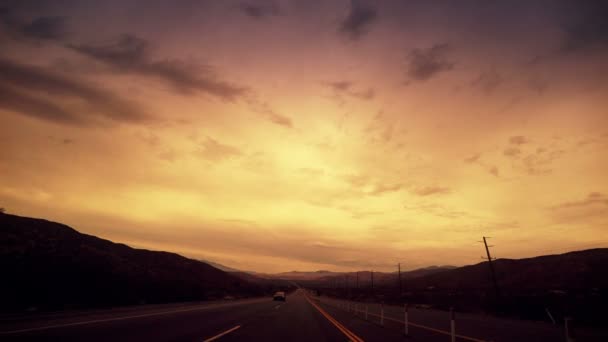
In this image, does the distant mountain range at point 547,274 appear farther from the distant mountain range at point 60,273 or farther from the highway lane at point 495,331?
the highway lane at point 495,331

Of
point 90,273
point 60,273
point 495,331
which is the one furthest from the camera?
point 90,273

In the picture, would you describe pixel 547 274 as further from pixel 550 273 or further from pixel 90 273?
pixel 90 273

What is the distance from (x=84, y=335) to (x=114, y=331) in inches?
50.9

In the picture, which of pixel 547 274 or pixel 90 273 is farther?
pixel 547 274

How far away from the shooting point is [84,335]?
10.5m

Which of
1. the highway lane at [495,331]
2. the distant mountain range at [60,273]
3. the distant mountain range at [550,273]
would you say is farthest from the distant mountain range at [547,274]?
the highway lane at [495,331]

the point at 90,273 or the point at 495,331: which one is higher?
the point at 90,273

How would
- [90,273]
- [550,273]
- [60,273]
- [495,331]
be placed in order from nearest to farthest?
[495,331], [60,273], [90,273], [550,273]

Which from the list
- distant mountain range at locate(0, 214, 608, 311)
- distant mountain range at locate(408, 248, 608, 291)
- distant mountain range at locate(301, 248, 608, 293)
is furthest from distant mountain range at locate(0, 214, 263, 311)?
distant mountain range at locate(408, 248, 608, 291)

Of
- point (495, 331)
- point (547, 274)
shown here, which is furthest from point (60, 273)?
point (547, 274)

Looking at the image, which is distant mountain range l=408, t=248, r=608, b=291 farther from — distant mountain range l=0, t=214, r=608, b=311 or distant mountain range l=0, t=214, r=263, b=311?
distant mountain range l=0, t=214, r=263, b=311

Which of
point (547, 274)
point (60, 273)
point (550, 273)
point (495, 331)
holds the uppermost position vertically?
point (550, 273)

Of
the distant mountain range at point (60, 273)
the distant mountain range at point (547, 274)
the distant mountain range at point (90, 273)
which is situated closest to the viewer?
the distant mountain range at point (60, 273)

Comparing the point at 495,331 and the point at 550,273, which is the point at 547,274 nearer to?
the point at 550,273
